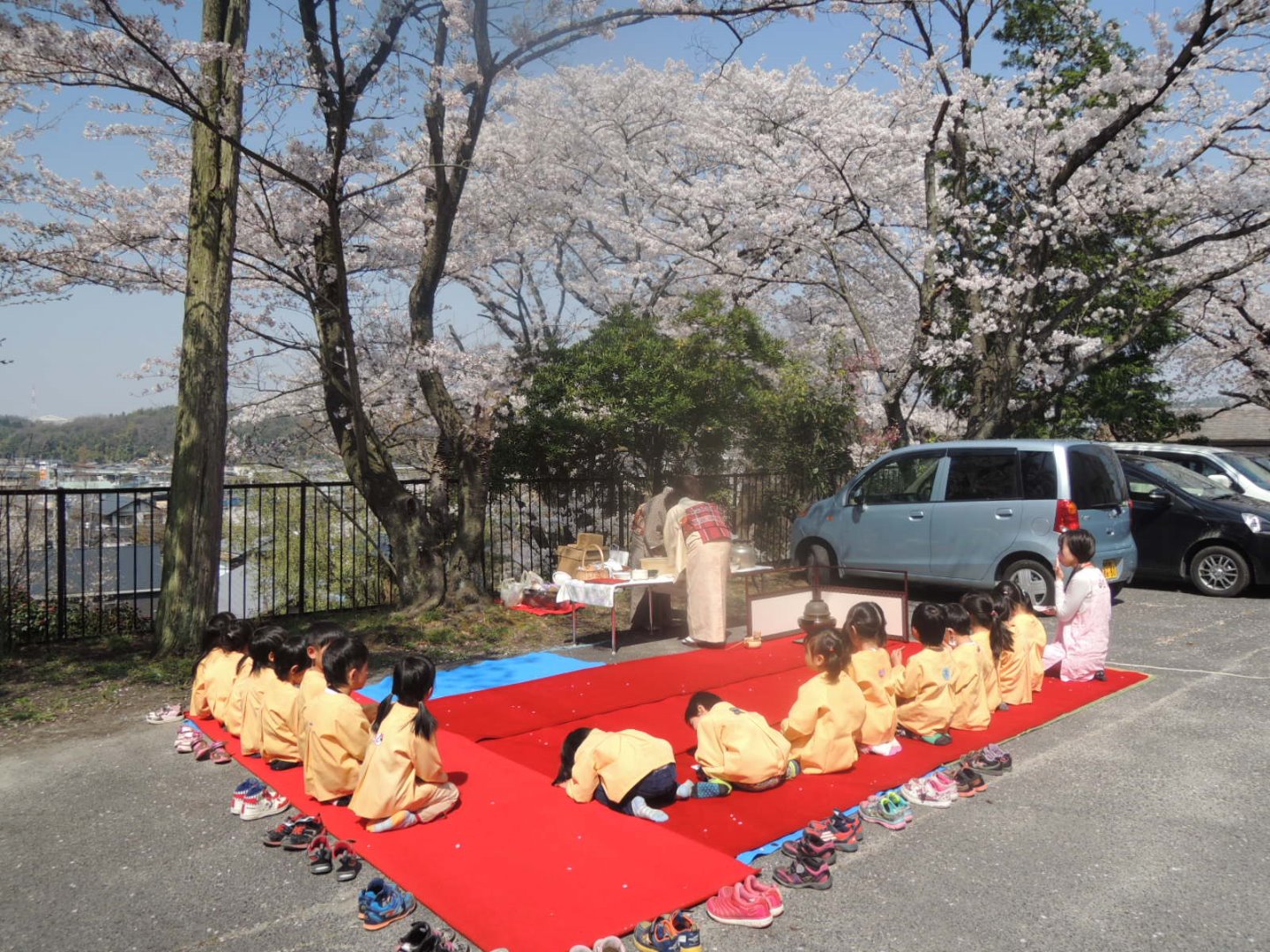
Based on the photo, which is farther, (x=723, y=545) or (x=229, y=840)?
(x=723, y=545)

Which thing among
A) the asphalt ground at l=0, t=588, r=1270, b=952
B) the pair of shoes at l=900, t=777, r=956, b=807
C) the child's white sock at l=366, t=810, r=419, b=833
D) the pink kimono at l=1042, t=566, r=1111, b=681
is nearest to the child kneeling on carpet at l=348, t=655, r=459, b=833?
the child's white sock at l=366, t=810, r=419, b=833

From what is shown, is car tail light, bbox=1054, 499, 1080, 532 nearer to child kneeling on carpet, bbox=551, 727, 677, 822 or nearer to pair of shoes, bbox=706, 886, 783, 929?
child kneeling on carpet, bbox=551, 727, 677, 822

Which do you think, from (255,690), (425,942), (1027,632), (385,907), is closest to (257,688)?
(255,690)

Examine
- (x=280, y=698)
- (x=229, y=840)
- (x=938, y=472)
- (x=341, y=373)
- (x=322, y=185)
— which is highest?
(x=322, y=185)

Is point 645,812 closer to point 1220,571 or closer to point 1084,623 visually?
point 1084,623

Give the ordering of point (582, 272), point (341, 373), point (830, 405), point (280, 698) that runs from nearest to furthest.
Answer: point (280, 698) → point (341, 373) → point (830, 405) → point (582, 272)

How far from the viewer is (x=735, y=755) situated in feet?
14.4

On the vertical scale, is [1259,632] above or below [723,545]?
below

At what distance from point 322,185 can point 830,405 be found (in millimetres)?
7937

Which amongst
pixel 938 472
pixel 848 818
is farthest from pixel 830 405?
pixel 848 818

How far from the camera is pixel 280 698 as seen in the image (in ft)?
15.6

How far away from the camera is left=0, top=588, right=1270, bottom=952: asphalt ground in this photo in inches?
124

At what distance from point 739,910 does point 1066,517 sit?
6646mm

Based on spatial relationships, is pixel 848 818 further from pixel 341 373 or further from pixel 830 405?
pixel 830 405
